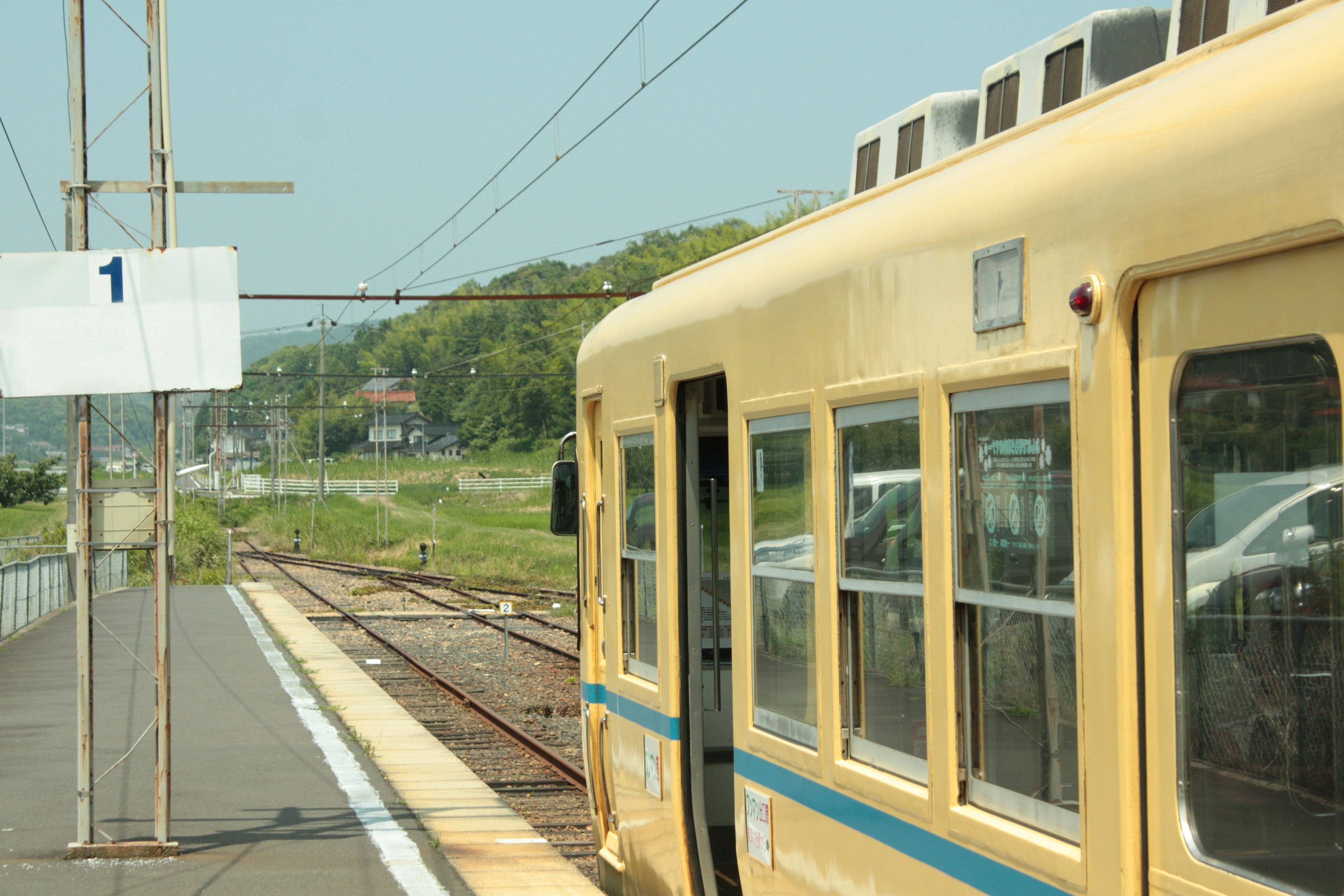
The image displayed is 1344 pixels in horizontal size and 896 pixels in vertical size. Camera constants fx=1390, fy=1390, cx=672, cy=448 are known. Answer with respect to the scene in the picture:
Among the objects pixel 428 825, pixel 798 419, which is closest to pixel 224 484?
pixel 428 825

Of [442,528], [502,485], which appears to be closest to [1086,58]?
[442,528]

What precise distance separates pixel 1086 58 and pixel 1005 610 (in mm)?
1785

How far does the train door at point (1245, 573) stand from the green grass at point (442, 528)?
1374 inches

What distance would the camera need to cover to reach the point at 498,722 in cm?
1473

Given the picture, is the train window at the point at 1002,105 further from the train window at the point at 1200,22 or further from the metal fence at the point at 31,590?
the metal fence at the point at 31,590

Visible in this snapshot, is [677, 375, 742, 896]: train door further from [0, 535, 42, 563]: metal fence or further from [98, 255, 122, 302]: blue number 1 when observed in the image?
[0, 535, 42, 563]: metal fence

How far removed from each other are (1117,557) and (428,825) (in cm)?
755

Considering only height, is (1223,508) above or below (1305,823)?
above

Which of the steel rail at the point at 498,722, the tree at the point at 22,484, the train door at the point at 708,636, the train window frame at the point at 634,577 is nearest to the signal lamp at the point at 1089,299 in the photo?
the train door at the point at 708,636

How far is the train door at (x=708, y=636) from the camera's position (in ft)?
17.5

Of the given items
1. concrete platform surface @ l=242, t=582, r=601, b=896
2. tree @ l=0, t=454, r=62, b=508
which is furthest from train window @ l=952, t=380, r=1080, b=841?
tree @ l=0, t=454, r=62, b=508

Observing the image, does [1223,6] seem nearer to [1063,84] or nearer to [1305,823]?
[1063,84]

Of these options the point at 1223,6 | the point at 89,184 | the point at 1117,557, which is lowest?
the point at 1117,557

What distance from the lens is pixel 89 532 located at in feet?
27.5
